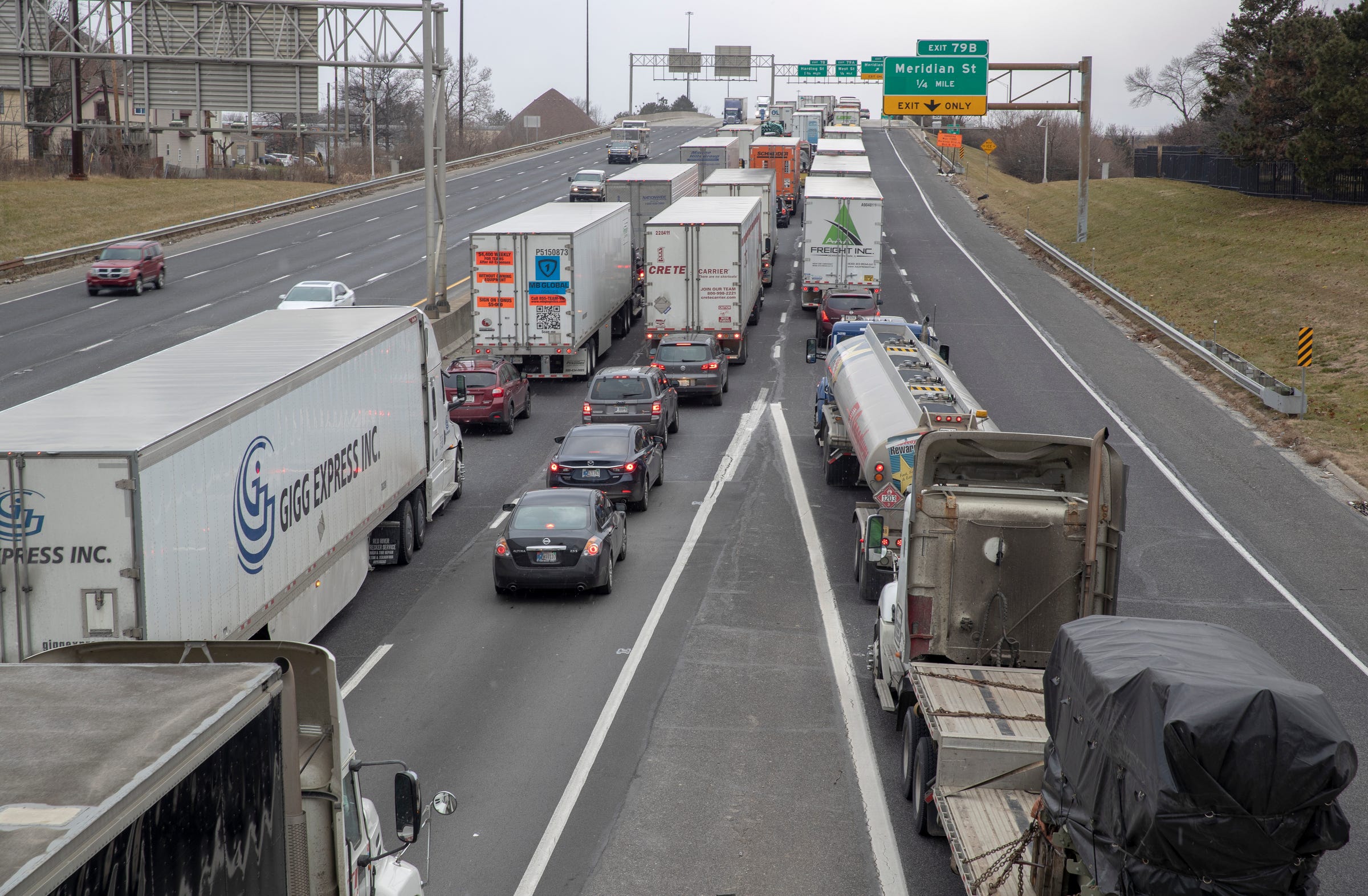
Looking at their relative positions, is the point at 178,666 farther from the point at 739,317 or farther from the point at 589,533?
the point at 739,317

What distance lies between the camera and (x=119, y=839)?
4578 mm

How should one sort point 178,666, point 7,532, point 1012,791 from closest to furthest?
point 178,666, point 1012,791, point 7,532

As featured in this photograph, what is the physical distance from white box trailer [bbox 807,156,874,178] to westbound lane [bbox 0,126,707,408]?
1486 centimetres

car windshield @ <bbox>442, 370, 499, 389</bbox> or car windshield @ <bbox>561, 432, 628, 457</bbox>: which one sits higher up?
car windshield @ <bbox>442, 370, 499, 389</bbox>

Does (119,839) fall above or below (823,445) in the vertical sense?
above

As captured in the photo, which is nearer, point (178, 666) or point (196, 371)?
point (178, 666)

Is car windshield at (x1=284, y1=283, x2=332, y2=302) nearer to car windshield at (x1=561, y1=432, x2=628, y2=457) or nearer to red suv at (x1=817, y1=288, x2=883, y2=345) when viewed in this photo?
red suv at (x1=817, y1=288, x2=883, y2=345)

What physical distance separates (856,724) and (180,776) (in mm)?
→ 9746

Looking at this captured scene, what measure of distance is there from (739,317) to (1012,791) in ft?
85.1

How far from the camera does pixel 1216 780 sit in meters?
6.66

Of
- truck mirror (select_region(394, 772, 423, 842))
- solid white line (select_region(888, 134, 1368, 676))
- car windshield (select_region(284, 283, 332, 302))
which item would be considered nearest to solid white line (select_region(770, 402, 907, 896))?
truck mirror (select_region(394, 772, 423, 842))

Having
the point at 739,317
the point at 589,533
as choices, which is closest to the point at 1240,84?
the point at 739,317

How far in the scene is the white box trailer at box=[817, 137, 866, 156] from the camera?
7400cm

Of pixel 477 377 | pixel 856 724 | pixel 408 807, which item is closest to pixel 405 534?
pixel 856 724
